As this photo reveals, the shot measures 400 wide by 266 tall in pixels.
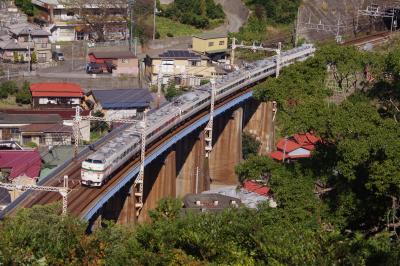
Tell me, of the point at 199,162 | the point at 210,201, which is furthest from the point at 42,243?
the point at 199,162

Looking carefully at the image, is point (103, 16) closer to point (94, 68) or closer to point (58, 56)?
point (58, 56)

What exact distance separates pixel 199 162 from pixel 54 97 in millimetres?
10236

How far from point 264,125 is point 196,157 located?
7549 mm

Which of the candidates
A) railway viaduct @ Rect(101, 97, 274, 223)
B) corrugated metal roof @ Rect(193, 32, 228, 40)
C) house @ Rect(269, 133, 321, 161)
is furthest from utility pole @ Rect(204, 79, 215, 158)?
corrugated metal roof @ Rect(193, 32, 228, 40)

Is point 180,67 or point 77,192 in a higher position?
point 180,67

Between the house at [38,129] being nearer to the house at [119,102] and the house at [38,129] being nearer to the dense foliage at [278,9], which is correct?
the house at [119,102]

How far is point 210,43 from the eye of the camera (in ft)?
145

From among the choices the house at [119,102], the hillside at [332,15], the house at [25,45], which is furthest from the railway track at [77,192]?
the hillside at [332,15]

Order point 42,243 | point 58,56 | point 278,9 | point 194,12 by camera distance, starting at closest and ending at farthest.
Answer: point 42,243 → point 58,56 → point 194,12 → point 278,9

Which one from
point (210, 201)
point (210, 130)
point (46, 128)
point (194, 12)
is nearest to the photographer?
point (210, 201)

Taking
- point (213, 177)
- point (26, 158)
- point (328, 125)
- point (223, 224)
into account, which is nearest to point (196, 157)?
point (213, 177)

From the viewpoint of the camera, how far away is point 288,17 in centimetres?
5169

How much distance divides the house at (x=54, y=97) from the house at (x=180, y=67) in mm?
5302

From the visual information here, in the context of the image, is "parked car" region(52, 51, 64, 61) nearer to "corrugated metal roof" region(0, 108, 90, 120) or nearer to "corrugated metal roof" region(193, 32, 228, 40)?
"corrugated metal roof" region(0, 108, 90, 120)
